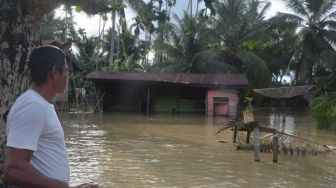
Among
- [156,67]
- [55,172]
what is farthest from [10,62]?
[156,67]

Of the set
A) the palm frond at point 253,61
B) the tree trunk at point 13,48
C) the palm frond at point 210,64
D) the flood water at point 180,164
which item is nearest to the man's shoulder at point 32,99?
the tree trunk at point 13,48

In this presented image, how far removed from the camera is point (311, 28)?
3653cm

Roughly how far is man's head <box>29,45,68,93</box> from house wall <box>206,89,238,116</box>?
27346mm

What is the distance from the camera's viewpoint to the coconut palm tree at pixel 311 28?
1428 inches

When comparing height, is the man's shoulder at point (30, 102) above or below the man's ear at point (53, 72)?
below

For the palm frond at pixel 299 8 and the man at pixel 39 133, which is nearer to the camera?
the man at pixel 39 133

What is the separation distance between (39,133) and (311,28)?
120 ft

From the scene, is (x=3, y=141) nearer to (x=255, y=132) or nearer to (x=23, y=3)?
(x=23, y=3)

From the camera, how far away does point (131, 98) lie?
33156mm

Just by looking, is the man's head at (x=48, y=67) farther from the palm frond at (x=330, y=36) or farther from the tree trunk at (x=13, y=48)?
the palm frond at (x=330, y=36)

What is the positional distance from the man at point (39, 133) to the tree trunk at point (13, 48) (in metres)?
1.03

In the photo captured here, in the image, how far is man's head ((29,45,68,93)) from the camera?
2379 mm

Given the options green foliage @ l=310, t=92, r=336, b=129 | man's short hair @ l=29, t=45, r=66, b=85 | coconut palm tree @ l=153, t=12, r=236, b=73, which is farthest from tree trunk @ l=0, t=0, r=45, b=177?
coconut palm tree @ l=153, t=12, r=236, b=73

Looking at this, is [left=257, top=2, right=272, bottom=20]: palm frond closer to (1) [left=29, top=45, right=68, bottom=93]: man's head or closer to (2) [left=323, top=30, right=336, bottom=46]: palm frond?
(2) [left=323, top=30, right=336, bottom=46]: palm frond
